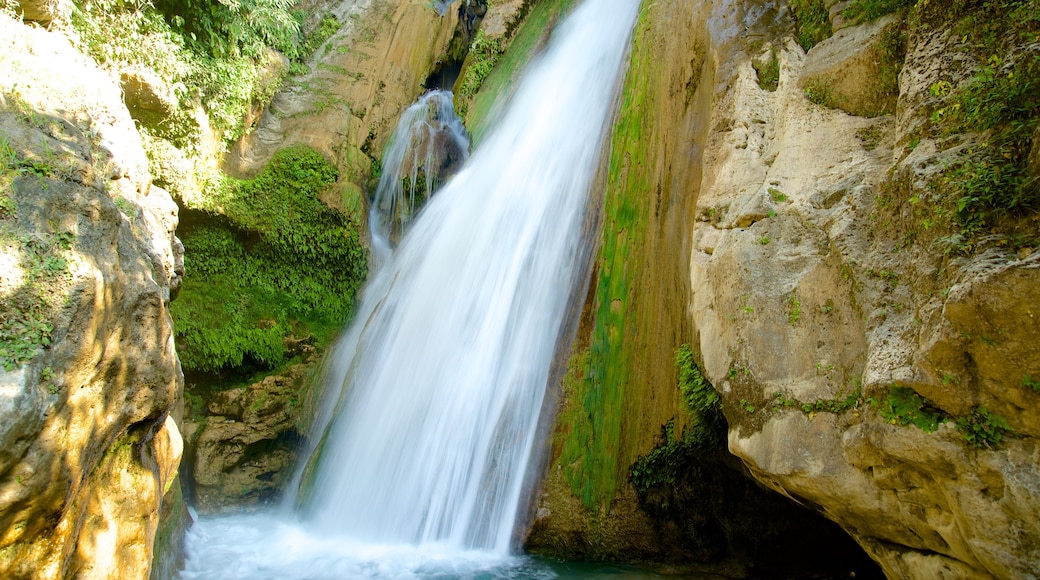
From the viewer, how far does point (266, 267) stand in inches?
391

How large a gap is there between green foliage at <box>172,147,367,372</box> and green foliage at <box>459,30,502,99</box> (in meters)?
3.70

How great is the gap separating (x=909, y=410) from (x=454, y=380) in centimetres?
481

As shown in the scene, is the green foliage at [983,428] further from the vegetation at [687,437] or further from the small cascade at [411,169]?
the small cascade at [411,169]

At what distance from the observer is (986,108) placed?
10.6ft

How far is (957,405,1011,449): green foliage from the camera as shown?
2.77 meters

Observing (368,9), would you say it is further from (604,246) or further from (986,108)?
(986,108)

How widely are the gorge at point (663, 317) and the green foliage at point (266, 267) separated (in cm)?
5

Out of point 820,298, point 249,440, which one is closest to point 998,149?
point 820,298

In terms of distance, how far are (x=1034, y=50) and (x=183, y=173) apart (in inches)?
376

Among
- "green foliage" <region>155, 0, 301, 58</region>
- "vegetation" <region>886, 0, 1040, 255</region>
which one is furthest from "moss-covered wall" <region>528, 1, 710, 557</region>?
"green foliage" <region>155, 0, 301, 58</region>

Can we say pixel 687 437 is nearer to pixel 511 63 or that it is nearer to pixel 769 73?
pixel 769 73

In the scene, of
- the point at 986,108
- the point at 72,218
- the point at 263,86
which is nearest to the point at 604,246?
the point at 986,108

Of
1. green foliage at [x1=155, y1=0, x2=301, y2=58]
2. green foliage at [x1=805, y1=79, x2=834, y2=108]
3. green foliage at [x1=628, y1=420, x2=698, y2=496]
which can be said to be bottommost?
green foliage at [x1=628, y1=420, x2=698, y2=496]

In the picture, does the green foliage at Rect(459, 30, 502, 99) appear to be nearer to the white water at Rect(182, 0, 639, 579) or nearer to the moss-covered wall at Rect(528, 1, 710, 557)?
the white water at Rect(182, 0, 639, 579)
